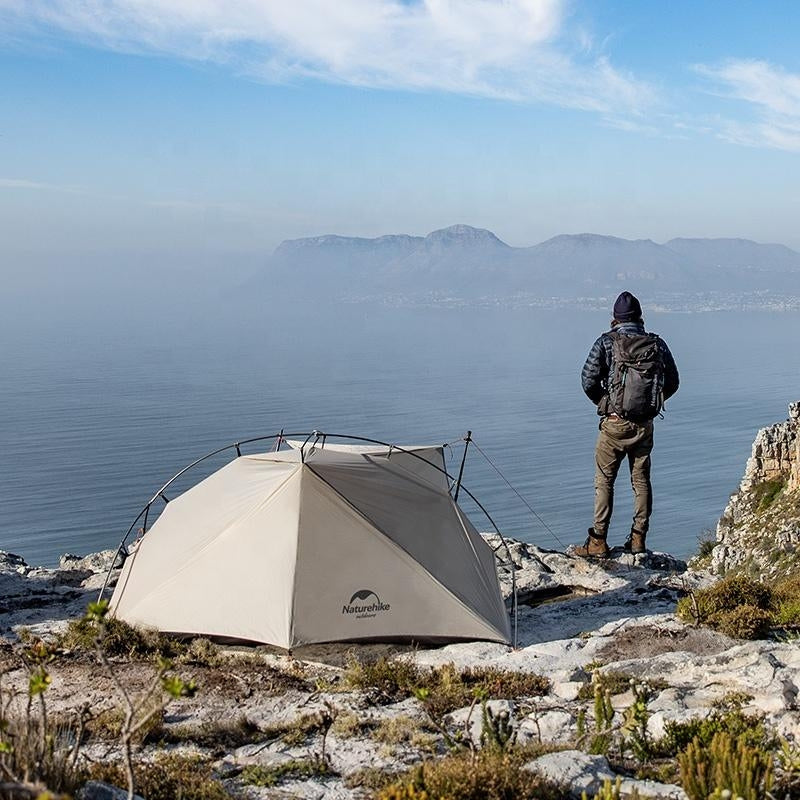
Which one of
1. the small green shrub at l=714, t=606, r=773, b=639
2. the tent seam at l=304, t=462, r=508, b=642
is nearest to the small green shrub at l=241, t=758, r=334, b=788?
the tent seam at l=304, t=462, r=508, b=642

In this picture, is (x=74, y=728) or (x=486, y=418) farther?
(x=486, y=418)

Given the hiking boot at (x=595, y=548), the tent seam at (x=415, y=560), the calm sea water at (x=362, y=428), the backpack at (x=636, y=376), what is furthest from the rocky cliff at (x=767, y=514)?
the calm sea water at (x=362, y=428)

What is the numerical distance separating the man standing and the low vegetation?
11.3ft

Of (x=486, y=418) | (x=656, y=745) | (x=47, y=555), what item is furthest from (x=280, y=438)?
(x=486, y=418)

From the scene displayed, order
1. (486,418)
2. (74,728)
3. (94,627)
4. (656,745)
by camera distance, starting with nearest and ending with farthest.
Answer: (656,745), (74,728), (94,627), (486,418)

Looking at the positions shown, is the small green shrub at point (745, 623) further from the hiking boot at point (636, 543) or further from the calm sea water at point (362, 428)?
the calm sea water at point (362, 428)

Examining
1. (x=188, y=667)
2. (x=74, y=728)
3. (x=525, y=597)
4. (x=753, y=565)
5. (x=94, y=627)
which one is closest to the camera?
(x=74, y=728)

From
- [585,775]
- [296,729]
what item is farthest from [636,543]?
[585,775]

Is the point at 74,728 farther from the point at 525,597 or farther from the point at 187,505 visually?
the point at 525,597

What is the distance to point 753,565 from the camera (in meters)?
16.1

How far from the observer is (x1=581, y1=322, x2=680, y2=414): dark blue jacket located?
13.4m

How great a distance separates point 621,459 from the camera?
46.7ft

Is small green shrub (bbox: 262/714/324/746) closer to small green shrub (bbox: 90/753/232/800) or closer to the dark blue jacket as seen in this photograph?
small green shrub (bbox: 90/753/232/800)

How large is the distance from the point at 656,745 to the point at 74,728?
4.23 meters
